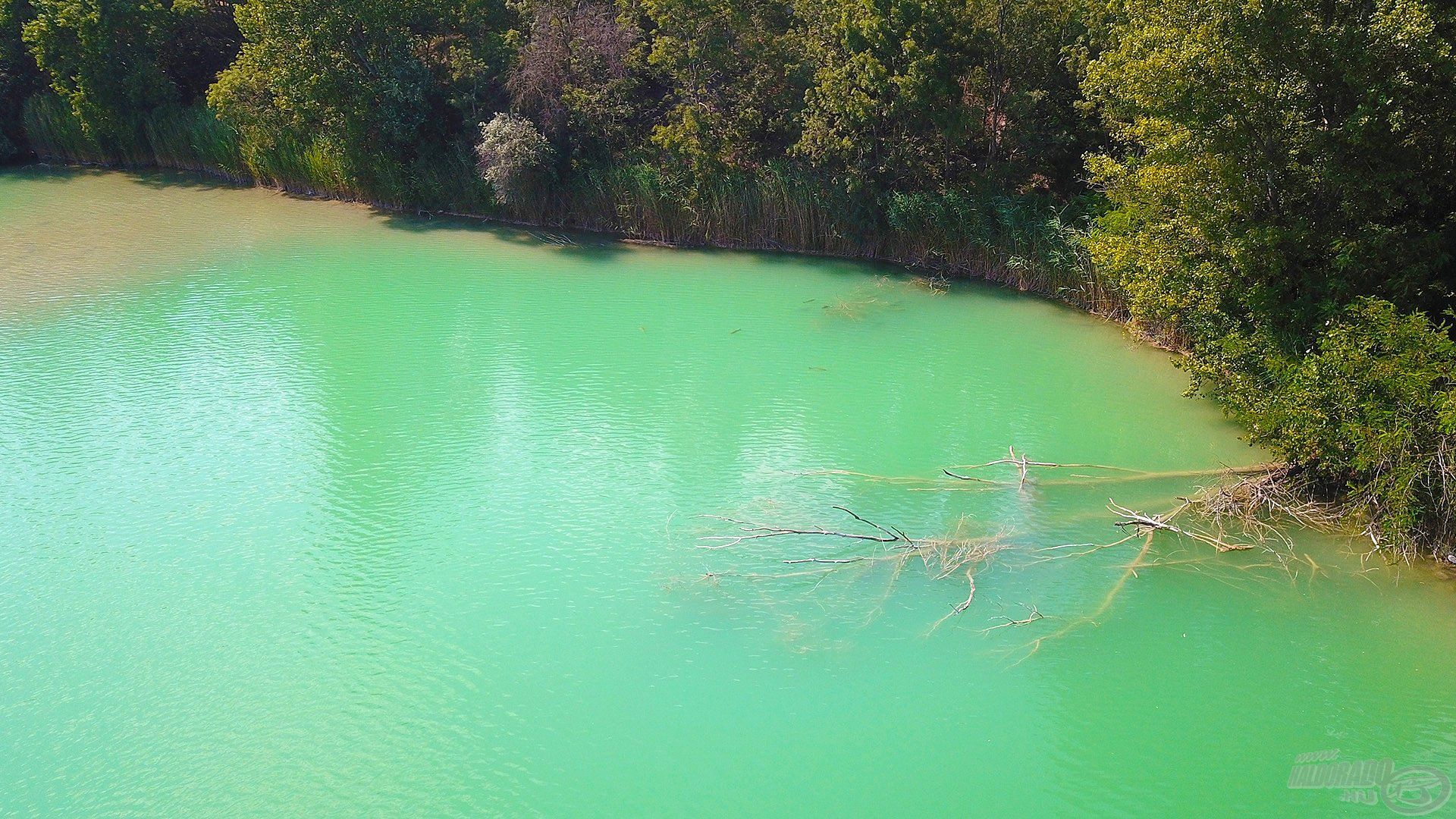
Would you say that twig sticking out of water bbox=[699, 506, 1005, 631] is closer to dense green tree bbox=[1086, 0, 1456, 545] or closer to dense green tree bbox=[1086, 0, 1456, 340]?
dense green tree bbox=[1086, 0, 1456, 545]

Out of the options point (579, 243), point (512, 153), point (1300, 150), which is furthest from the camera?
point (579, 243)

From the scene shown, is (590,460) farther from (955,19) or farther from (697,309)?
(955,19)

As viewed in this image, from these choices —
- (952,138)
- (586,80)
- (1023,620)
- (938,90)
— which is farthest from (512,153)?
(1023,620)

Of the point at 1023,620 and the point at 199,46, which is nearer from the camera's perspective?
the point at 1023,620

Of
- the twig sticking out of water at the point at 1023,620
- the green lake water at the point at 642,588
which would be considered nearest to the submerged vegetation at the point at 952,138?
the green lake water at the point at 642,588

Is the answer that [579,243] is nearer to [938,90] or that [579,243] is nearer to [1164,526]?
[938,90]

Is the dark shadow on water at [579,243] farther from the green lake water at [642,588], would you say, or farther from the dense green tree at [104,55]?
the dense green tree at [104,55]
